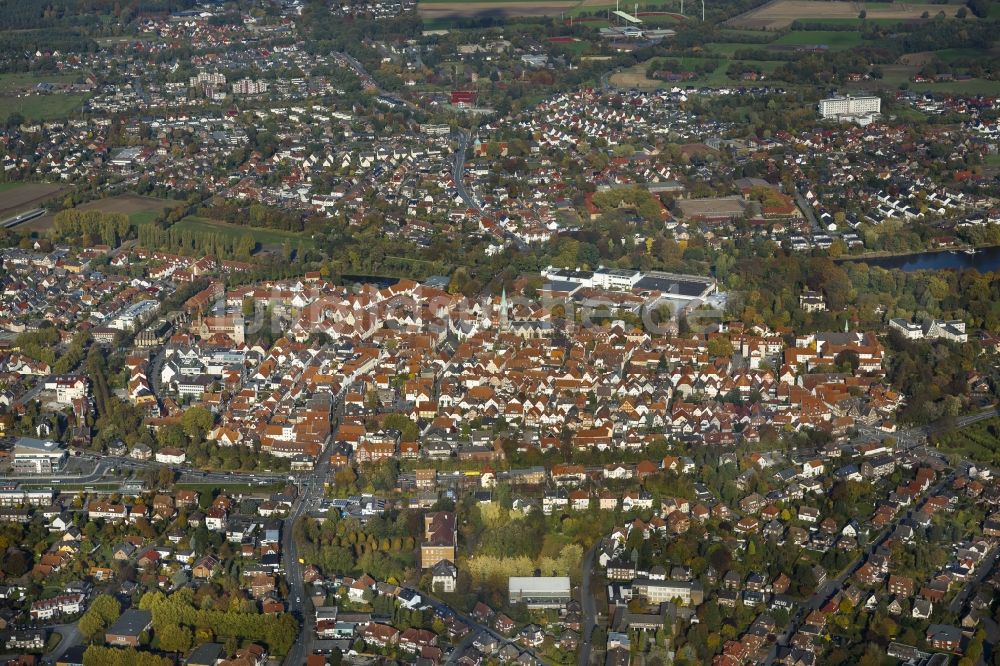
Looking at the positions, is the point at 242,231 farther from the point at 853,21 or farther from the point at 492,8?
the point at 853,21

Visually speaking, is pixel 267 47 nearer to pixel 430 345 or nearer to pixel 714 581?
pixel 430 345

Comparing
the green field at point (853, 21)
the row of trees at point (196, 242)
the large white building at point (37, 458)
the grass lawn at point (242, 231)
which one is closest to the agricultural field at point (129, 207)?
the grass lawn at point (242, 231)

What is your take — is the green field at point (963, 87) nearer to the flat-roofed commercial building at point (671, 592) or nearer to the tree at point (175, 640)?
the flat-roofed commercial building at point (671, 592)

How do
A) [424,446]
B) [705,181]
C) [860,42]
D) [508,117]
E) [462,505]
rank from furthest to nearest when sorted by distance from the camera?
1. [860,42]
2. [508,117]
3. [705,181]
4. [424,446]
5. [462,505]

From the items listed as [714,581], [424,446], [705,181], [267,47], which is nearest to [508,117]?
[705,181]

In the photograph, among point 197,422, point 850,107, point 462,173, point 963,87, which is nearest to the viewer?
point 197,422

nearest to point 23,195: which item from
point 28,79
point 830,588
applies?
point 28,79
